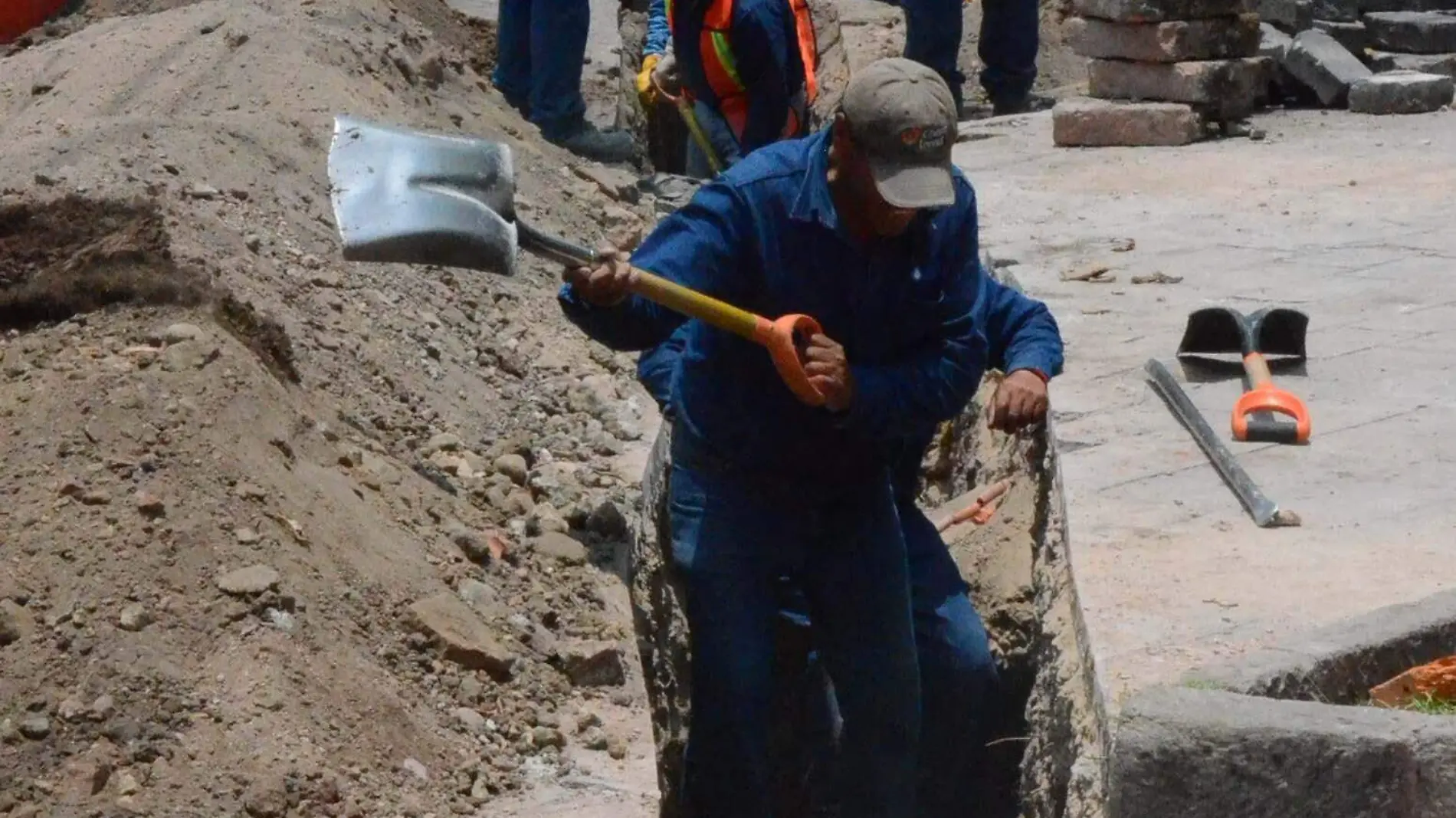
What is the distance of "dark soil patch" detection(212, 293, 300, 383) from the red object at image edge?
7850 mm

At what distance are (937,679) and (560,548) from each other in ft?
7.72

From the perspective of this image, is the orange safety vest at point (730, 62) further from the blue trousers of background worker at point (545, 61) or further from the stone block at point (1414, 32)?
the stone block at point (1414, 32)

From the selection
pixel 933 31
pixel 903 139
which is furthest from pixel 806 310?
pixel 933 31

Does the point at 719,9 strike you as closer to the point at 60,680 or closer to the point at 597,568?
the point at 597,568

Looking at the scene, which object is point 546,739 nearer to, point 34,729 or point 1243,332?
point 34,729

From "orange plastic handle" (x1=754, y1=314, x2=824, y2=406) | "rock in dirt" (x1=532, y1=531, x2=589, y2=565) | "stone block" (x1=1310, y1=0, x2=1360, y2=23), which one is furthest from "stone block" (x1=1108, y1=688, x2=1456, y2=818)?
"stone block" (x1=1310, y1=0, x2=1360, y2=23)

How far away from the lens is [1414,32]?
11.6 m

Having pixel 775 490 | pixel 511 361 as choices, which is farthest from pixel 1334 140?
pixel 775 490

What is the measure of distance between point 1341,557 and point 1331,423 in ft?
3.49

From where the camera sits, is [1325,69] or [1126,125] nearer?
[1126,125]

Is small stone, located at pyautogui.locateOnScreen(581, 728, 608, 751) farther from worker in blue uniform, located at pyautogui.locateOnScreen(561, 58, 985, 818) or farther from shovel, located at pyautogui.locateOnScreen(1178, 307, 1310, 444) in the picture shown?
shovel, located at pyautogui.locateOnScreen(1178, 307, 1310, 444)

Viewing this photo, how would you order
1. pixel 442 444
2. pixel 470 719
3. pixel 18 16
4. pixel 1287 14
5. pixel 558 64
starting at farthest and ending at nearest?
1. pixel 18 16
2. pixel 1287 14
3. pixel 558 64
4. pixel 442 444
5. pixel 470 719

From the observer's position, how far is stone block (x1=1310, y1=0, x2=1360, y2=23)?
12.0 m

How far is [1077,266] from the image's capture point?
22.8 feet
